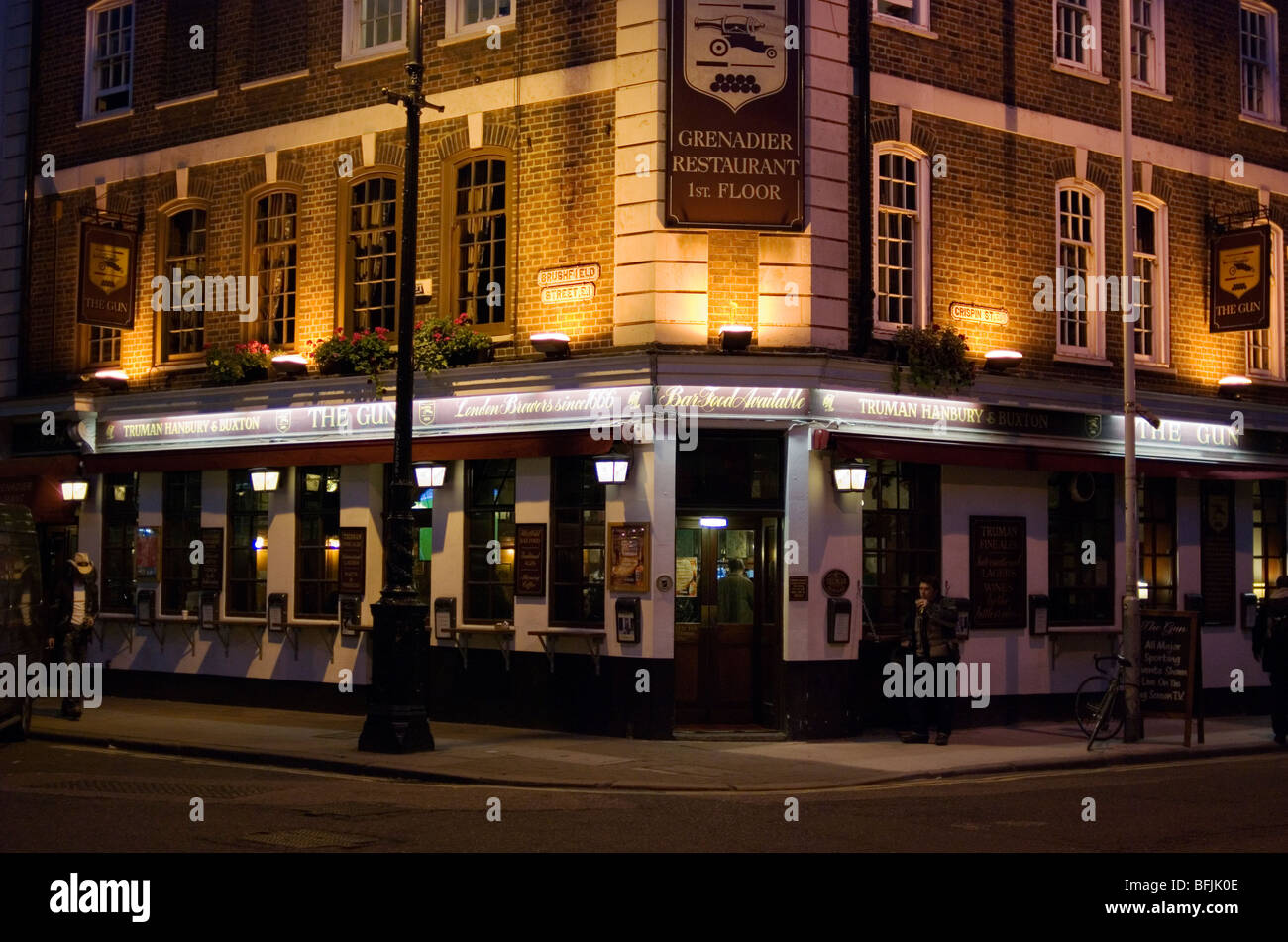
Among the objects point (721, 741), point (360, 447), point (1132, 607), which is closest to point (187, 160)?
point (360, 447)

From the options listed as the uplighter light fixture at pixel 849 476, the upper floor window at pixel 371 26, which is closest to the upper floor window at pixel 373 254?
the upper floor window at pixel 371 26

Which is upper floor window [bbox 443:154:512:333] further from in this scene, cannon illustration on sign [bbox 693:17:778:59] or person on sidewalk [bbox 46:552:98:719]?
person on sidewalk [bbox 46:552:98:719]

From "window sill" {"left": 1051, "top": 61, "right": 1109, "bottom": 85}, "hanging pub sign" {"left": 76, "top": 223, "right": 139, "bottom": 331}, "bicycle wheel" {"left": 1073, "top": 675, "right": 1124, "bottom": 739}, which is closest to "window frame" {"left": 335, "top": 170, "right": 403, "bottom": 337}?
"hanging pub sign" {"left": 76, "top": 223, "right": 139, "bottom": 331}

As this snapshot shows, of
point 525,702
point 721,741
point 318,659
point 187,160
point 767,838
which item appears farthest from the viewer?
point 187,160

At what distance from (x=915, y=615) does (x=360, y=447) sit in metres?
7.43

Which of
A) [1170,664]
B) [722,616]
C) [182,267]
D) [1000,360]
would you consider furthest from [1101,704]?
[182,267]

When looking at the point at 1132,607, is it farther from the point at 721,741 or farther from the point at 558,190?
the point at 558,190

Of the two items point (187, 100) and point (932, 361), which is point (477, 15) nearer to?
point (187, 100)

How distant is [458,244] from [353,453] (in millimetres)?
3069

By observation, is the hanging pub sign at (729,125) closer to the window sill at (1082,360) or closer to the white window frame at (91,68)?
the window sill at (1082,360)

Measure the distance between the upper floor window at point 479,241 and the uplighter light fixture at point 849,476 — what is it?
468cm

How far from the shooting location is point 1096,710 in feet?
60.4

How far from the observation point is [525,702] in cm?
1883

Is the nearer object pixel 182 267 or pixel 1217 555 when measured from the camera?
pixel 1217 555
